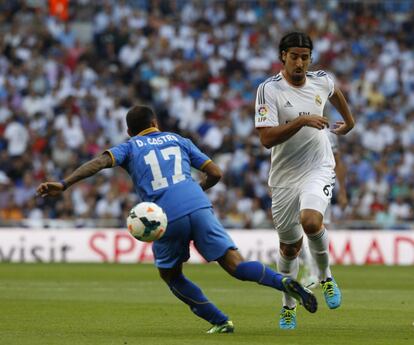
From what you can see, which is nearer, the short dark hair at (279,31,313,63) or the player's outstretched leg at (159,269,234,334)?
the player's outstretched leg at (159,269,234,334)

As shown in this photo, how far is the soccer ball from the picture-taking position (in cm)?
971

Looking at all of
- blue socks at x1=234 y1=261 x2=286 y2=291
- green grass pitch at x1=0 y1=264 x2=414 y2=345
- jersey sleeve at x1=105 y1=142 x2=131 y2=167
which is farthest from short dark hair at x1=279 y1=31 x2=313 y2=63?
green grass pitch at x1=0 y1=264 x2=414 y2=345

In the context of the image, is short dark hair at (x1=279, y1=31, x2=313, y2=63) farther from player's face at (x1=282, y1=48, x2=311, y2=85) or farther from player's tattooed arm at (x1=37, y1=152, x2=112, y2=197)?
player's tattooed arm at (x1=37, y1=152, x2=112, y2=197)

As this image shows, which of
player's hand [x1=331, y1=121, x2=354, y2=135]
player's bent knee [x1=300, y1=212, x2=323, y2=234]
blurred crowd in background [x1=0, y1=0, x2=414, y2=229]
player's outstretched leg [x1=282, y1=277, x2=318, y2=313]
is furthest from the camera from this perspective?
blurred crowd in background [x1=0, y1=0, x2=414, y2=229]

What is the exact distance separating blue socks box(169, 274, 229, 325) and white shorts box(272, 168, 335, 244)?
1.27 m

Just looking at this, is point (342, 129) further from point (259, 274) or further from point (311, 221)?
point (259, 274)

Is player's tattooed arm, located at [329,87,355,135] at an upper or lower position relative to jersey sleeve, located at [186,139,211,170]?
upper

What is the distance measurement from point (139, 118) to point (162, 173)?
58cm

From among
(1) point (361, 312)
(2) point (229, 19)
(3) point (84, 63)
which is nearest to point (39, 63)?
(3) point (84, 63)

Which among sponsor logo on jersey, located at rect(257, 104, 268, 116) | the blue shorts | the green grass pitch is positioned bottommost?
the green grass pitch

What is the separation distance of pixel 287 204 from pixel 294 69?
129 centimetres

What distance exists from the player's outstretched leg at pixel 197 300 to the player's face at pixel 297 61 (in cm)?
217

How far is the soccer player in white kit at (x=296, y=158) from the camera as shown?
10.8 meters

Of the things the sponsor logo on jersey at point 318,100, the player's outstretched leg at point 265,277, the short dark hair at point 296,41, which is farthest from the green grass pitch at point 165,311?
the short dark hair at point 296,41
